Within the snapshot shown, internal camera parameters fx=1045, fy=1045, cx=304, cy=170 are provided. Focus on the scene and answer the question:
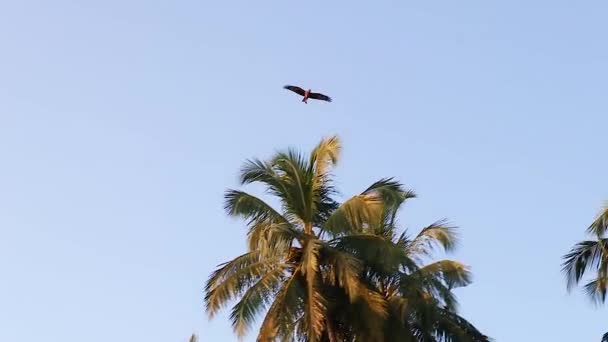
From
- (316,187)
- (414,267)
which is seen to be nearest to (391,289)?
(414,267)

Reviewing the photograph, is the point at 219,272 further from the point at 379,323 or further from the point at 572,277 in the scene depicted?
the point at 572,277

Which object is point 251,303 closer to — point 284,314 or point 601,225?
point 284,314

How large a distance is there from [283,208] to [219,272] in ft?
8.13

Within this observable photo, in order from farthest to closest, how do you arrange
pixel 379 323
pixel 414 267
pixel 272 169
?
1. pixel 272 169
2. pixel 414 267
3. pixel 379 323

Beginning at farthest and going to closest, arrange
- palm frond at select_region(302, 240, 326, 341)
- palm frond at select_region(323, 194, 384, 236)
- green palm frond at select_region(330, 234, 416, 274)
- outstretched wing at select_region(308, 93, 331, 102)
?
outstretched wing at select_region(308, 93, 331, 102) < palm frond at select_region(323, 194, 384, 236) < green palm frond at select_region(330, 234, 416, 274) < palm frond at select_region(302, 240, 326, 341)

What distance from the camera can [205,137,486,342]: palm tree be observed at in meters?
23.5

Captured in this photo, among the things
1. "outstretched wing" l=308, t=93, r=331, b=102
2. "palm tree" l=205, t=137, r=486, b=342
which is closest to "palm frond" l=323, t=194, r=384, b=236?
"palm tree" l=205, t=137, r=486, b=342

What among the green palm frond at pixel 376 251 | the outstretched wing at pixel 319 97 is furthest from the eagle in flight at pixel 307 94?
the green palm frond at pixel 376 251

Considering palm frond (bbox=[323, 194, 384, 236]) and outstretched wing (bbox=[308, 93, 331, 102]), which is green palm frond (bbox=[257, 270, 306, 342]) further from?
outstretched wing (bbox=[308, 93, 331, 102])

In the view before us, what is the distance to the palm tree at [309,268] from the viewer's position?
77.1 feet

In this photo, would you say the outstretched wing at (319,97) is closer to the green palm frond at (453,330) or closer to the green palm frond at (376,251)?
the green palm frond at (376,251)

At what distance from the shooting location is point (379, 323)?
23.3m

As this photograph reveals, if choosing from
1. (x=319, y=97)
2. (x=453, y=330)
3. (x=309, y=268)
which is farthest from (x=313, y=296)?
(x=319, y=97)

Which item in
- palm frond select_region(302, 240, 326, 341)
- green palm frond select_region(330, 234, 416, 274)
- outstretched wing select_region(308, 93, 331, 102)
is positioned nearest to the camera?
palm frond select_region(302, 240, 326, 341)
